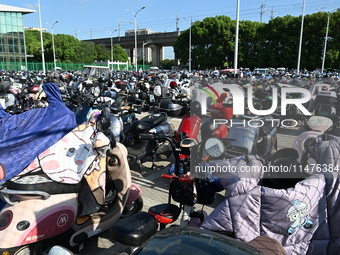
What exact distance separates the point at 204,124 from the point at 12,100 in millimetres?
7751

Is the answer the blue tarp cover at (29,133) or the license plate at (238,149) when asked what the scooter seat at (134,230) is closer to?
the blue tarp cover at (29,133)

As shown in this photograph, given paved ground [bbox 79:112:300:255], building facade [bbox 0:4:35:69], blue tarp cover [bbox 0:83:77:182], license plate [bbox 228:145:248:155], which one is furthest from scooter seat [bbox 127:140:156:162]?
building facade [bbox 0:4:35:69]

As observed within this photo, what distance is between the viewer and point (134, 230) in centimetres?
211

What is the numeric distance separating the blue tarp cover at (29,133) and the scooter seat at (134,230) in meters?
1.45

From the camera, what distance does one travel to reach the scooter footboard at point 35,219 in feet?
7.88

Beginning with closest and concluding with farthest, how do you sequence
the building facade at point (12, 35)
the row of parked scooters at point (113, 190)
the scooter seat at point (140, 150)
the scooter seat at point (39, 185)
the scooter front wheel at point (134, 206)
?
1. the row of parked scooters at point (113, 190)
2. the scooter seat at point (39, 185)
3. the scooter front wheel at point (134, 206)
4. the scooter seat at point (140, 150)
5. the building facade at point (12, 35)

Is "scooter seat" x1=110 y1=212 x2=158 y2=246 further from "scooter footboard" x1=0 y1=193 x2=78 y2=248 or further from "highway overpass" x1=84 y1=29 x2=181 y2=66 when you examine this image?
"highway overpass" x1=84 y1=29 x2=181 y2=66

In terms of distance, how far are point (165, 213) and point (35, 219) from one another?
45.0 inches

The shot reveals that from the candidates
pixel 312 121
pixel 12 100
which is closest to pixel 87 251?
pixel 312 121

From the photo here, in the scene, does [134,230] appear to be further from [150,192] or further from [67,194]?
[150,192]

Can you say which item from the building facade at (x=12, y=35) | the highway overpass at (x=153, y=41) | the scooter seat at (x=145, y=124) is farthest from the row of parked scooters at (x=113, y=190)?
the highway overpass at (x=153, y=41)

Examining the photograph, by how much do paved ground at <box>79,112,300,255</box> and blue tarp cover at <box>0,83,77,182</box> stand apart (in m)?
1.17

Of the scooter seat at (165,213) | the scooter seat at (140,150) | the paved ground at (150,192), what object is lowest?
the paved ground at (150,192)

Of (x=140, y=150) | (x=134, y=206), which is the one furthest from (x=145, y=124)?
(x=134, y=206)
